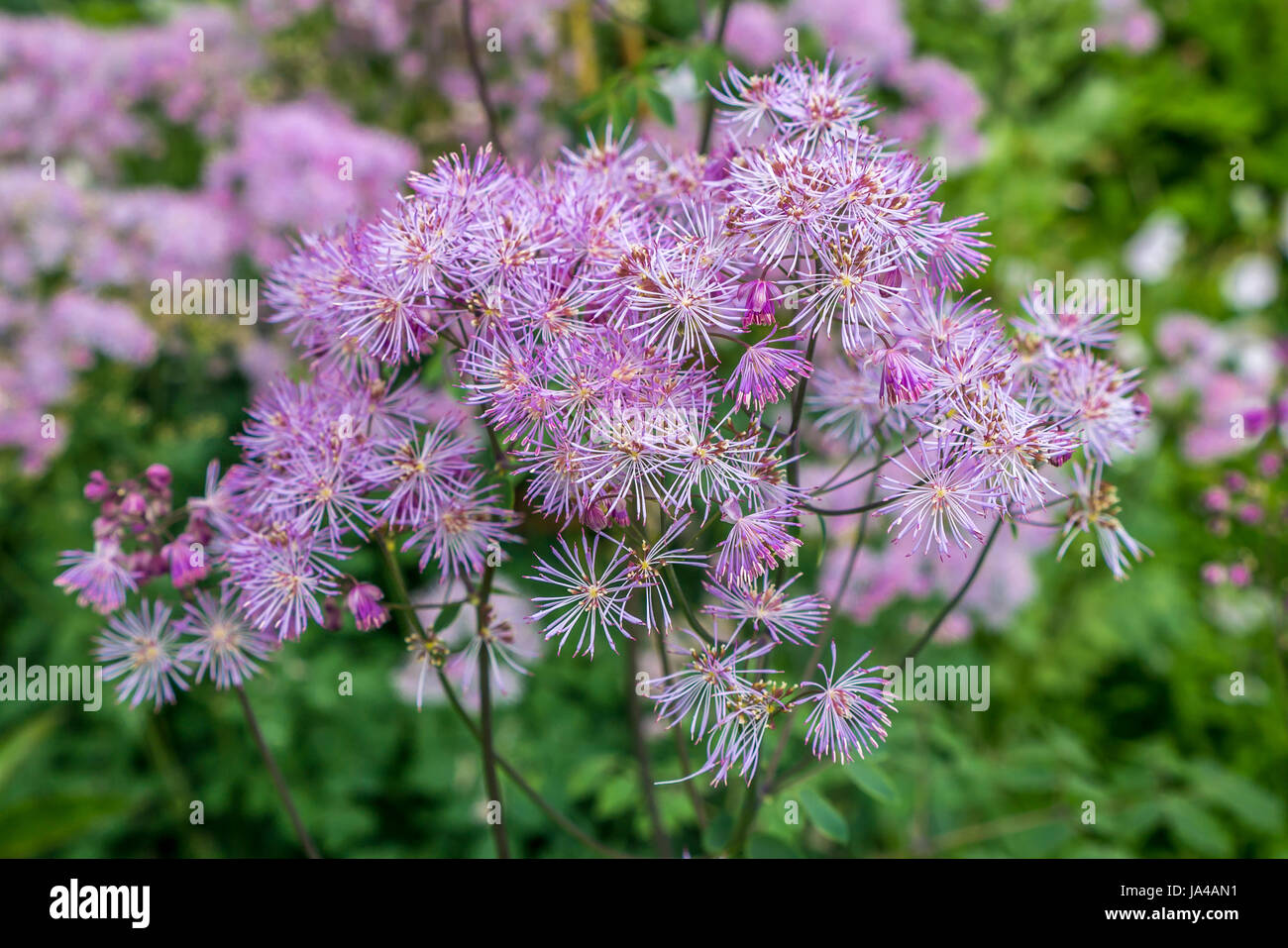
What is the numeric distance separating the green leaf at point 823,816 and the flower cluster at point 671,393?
0.17m

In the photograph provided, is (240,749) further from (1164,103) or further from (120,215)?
(1164,103)

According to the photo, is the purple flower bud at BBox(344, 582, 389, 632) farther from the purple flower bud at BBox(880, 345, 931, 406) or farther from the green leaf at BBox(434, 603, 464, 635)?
the purple flower bud at BBox(880, 345, 931, 406)

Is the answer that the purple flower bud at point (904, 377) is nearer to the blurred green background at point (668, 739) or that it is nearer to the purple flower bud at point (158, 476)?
the blurred green background at point (668, 739)

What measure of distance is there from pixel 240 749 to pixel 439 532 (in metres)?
1.40

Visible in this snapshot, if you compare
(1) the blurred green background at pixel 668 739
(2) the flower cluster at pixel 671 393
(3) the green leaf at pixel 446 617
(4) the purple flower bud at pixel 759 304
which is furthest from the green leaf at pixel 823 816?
(4) the purple flower bud at pixel 759 304

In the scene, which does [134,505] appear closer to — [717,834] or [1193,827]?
[717,834]

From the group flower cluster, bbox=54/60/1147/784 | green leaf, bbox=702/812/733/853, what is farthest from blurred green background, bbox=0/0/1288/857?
flower cluster, bbox=54/60/1147/784

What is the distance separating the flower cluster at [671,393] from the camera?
95 centimetres

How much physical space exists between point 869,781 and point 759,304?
0.58 meters

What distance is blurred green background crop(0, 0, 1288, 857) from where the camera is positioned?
1.83 meters

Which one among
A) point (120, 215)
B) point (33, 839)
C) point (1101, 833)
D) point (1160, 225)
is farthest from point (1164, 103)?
point (33, 839)

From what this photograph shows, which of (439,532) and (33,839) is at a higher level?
(439,532)

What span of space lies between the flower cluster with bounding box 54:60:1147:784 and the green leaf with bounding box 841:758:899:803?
13 centimetres

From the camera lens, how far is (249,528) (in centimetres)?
109
